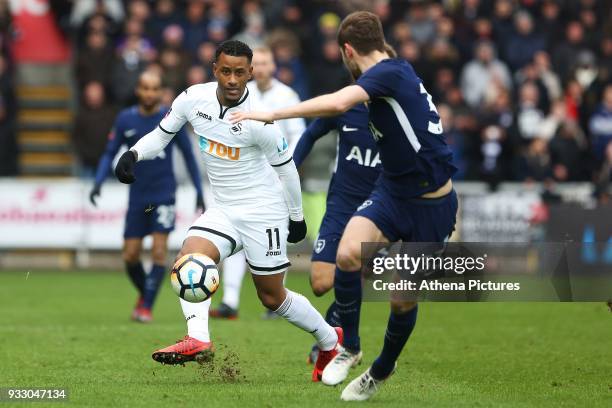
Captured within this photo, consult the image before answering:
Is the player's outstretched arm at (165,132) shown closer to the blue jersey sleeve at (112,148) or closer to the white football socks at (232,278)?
the blue jersey sleeve at (112,148)

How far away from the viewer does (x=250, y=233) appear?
9164mm

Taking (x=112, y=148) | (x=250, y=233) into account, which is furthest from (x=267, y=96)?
(x=250, y=233)

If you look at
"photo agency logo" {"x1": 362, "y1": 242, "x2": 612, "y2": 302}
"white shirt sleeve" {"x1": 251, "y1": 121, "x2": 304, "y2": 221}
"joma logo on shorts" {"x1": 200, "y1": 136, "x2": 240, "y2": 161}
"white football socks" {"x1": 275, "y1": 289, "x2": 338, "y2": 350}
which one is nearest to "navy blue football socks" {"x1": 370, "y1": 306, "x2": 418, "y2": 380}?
"photo agency logo" {"x1": 362, "y1": 242, "x2": 612, "y2": 302}

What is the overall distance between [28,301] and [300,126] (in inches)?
191

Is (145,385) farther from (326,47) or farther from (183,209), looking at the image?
(326,47)

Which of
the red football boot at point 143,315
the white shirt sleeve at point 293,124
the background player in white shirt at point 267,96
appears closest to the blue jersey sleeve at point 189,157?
the background player in white shirt at point 267,96

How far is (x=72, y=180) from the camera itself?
2112 centimetres

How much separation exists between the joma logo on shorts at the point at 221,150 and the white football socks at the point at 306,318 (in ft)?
3.65

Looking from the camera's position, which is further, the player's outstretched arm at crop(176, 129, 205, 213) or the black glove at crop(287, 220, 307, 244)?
the player's outstretched arm at crop(176, 129, 205, 213)

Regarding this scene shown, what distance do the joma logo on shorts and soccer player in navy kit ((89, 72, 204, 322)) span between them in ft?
14.1

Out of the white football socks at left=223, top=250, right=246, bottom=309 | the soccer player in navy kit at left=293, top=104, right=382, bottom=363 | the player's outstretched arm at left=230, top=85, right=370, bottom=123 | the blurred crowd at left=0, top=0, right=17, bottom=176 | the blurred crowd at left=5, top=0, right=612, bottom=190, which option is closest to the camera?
the player's outstretched arm at left=230, top=85, right=370, bottom=123

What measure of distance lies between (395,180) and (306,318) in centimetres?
142

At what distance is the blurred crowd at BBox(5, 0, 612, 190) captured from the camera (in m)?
21.4

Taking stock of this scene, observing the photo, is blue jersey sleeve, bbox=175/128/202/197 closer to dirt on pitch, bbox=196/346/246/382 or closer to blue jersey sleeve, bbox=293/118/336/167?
blue jersey sleeve, bbox=293/118/336/167
